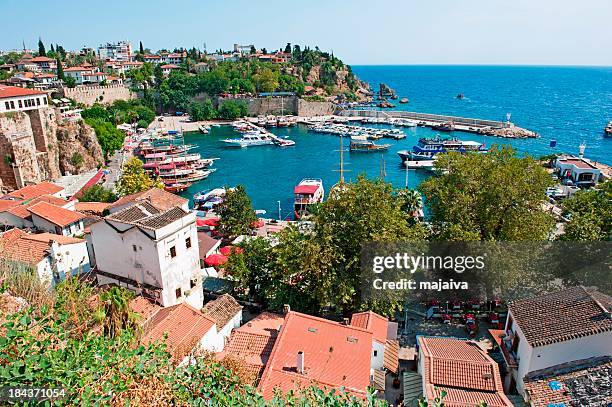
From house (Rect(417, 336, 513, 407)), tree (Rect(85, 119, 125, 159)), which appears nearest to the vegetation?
house (Rect(417, 336, 513, 407))

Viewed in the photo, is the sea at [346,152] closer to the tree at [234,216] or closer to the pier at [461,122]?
the pier at [461,122]

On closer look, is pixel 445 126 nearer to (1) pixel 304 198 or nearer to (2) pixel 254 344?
(1) pixel 304 198

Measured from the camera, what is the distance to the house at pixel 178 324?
45.5 ft

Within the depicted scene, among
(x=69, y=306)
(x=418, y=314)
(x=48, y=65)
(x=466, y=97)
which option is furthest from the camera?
(x=466, y=97)

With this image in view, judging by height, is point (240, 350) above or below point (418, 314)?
above

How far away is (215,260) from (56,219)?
928 centimetres

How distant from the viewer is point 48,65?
301 feet

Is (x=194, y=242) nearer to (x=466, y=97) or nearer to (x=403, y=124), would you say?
(x=403, y=124)

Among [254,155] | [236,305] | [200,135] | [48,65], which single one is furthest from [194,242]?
[48,65]

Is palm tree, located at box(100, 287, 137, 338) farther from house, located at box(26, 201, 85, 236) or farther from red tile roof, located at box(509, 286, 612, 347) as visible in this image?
house, located at box(26, 201, 85, 236)

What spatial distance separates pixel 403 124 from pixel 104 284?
2866 inches

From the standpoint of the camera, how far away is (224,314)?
17344 mm

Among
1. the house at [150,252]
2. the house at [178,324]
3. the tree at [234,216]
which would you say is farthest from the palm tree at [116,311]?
the tree at [234,216]

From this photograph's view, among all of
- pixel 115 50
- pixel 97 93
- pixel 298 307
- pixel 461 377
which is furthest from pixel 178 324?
pixel 115 50
